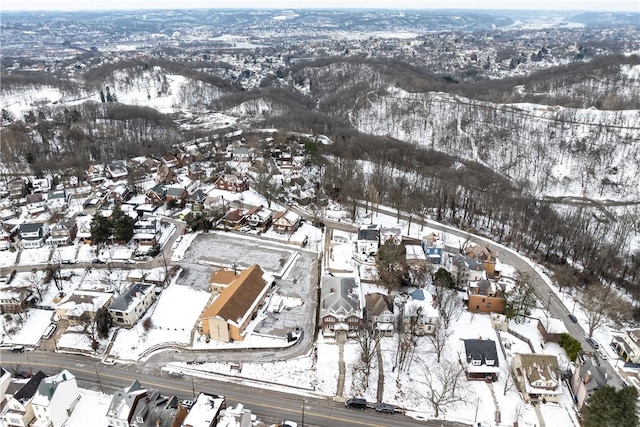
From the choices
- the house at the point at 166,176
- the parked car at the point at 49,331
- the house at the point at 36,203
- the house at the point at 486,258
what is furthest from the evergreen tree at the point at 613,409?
the house at the point at 36,203

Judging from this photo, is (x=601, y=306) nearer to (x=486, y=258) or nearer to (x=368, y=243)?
(x=486, y=258)

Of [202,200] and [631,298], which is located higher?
[202,200]

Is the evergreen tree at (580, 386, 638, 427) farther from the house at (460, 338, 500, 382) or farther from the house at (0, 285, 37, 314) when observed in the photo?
the house at (0, 285, 37, 314)

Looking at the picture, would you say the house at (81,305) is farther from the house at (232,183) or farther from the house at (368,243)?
the house at (232,183)

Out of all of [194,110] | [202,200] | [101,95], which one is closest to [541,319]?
[202,200]

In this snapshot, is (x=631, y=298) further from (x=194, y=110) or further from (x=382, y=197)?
(x=194, y=110)

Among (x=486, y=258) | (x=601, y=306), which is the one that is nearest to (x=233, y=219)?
(x=486, y=258)
